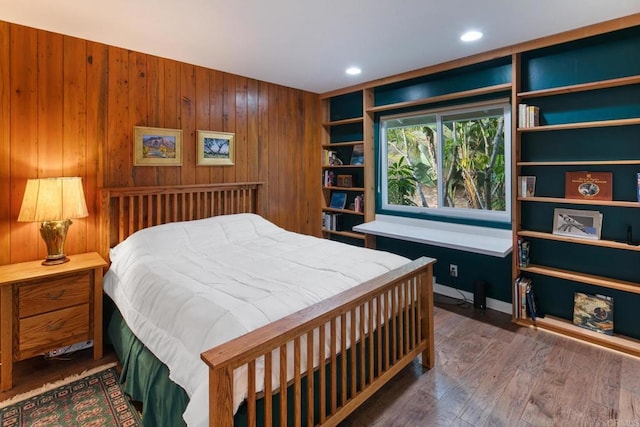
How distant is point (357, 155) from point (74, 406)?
3578 mm

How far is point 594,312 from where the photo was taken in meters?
2.71

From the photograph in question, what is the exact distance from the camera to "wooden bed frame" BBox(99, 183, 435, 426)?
1.26 metres

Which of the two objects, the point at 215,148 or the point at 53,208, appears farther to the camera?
the point at 215,148

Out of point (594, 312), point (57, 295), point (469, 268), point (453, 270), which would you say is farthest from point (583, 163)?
point (57, 295)

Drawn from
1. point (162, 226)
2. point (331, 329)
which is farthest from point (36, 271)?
point (331, 329)

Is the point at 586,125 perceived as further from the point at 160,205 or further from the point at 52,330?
the point at 52,330

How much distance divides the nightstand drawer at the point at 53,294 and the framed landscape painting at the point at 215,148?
152 centimetres

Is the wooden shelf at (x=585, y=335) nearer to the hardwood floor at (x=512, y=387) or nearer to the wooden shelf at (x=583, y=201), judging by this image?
the hardwood floor at (x=512, y=387)

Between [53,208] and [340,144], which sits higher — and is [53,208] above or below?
below

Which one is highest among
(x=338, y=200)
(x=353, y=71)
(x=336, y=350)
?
(x=353, y=71)

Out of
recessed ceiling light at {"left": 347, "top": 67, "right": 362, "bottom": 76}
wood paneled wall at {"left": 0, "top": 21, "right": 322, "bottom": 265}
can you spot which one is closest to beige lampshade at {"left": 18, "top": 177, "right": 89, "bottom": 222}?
wood paneled wall at {"left": 0, "top": 21, "right": 322, "bottom": 265}

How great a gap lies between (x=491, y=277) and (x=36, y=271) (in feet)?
12.2

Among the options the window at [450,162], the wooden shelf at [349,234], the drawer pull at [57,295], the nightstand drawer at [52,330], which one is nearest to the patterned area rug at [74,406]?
the nightstand drawer at [52,330]

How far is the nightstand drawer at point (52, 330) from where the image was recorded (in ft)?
7.22
